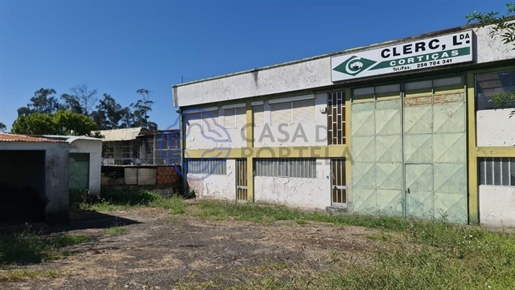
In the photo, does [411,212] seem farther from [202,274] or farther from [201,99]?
[201,99]

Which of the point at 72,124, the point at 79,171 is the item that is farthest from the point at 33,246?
the point at 72,124

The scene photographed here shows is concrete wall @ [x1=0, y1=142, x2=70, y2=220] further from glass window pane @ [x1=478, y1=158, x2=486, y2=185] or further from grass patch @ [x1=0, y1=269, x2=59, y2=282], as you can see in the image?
glass window pane @ [x1=478, y1=158, x2=486, y2=185]

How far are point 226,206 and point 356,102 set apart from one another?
264 inches

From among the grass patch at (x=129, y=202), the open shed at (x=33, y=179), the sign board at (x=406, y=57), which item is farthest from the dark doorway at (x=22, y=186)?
the sign board at (x=406, y=57)

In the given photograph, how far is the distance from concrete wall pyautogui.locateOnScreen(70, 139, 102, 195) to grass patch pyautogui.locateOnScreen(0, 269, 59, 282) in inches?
426

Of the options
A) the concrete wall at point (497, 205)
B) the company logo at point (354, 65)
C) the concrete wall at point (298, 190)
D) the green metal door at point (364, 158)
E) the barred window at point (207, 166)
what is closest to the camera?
the concrete wall at point (497, 205)

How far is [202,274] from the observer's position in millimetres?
6820

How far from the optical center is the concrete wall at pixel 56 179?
468 inches

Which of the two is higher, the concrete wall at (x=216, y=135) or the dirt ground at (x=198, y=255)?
the concrete wall at (x=216, y=135)

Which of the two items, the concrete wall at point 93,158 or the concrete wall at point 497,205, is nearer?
the concrete wall at point 497,205

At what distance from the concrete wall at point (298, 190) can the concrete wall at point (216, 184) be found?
5.31 feet

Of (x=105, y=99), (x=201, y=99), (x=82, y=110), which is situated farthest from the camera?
(x=105, y=99)

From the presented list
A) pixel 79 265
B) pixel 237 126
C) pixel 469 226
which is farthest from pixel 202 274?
pixel 237 126

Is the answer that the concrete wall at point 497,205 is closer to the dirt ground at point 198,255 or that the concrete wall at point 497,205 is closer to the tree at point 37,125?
the dirt ground at point 198,255
